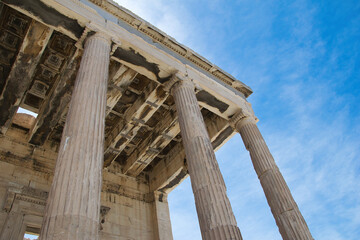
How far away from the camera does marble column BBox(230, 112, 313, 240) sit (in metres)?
11.1

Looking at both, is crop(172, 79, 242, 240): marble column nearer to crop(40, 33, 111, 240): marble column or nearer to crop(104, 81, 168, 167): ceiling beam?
crop(104, 81, 168, 167): ceiling beam

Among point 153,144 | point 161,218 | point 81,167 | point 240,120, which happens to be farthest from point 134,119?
point 81,167

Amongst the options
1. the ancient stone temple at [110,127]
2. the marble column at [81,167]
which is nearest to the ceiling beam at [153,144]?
the ancient stone temple at [110,127]

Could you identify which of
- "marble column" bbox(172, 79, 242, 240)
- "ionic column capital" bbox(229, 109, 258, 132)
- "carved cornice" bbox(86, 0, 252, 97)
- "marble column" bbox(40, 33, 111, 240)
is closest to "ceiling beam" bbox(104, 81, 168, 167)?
"marble column" bbox(172, 79, 242, 240)

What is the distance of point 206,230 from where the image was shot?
8.67 meters

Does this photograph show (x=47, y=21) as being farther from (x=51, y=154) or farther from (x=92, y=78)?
(x=51, y=154)

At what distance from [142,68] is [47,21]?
4.12m

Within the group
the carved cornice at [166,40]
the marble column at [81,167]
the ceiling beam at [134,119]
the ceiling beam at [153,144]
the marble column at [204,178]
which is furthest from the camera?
the ceiling beam at [153,144]

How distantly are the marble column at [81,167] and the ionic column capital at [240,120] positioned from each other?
7776 millimetres

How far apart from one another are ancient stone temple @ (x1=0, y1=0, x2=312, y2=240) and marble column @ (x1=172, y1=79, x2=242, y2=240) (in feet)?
0.12

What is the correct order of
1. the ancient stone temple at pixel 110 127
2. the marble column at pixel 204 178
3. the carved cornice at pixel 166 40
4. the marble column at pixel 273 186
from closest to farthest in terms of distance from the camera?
1. the ancient stone temple at pixel 110 127
2. the marble column at pixel 204 178
3. the marble column at pixel 273 186
4. the carved cornice at pixel 166 40

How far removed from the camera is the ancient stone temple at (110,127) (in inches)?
304

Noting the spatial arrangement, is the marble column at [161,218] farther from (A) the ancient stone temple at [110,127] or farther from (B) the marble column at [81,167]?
(B) the marble column at [81,167]

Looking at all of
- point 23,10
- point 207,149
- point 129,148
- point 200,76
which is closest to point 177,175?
point 129,148
